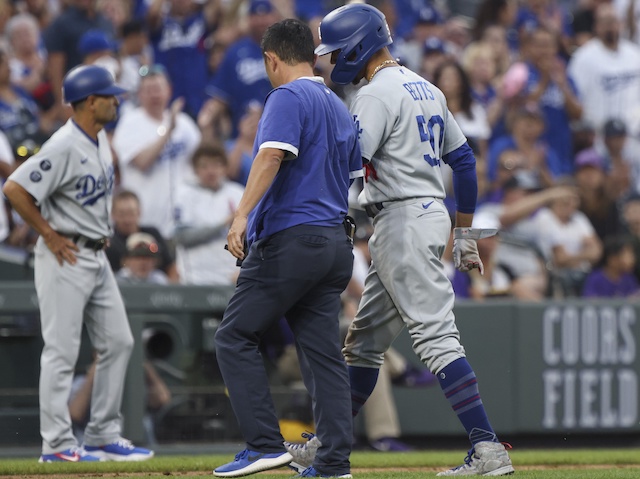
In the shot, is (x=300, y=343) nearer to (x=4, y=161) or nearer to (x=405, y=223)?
(x=405, y=223)

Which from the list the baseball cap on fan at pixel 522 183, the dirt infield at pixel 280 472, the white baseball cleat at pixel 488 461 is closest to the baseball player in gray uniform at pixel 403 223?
the white baseball cleat at pixel 488 461

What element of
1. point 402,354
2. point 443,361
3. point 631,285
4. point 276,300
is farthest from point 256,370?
point 631,285

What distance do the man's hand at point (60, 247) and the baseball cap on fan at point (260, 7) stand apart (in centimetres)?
605

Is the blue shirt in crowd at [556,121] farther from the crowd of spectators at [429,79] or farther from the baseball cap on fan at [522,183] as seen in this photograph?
the baseball cap on fan at [522,183]

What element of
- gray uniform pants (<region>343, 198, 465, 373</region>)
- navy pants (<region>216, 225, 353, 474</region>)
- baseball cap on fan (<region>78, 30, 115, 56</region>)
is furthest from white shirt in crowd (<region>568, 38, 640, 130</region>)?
navy pants (<region>216, 225, 353, 474</region>)

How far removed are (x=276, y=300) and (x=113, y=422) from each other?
7.35 ft

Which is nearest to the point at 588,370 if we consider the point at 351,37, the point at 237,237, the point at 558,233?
the point at 558,233

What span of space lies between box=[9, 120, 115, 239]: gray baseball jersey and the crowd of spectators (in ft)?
7.36

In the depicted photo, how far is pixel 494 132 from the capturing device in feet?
42.5

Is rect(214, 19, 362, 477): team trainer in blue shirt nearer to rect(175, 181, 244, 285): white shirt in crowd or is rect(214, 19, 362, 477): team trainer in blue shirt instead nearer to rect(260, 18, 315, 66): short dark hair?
rect(260, 18, 315, 66): short dark hair

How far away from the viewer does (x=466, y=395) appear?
18.2 ft

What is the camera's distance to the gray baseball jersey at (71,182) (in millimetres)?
6820

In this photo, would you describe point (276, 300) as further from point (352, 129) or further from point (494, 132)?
point (494, 132)

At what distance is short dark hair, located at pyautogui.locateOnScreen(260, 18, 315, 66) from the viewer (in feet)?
18.0
